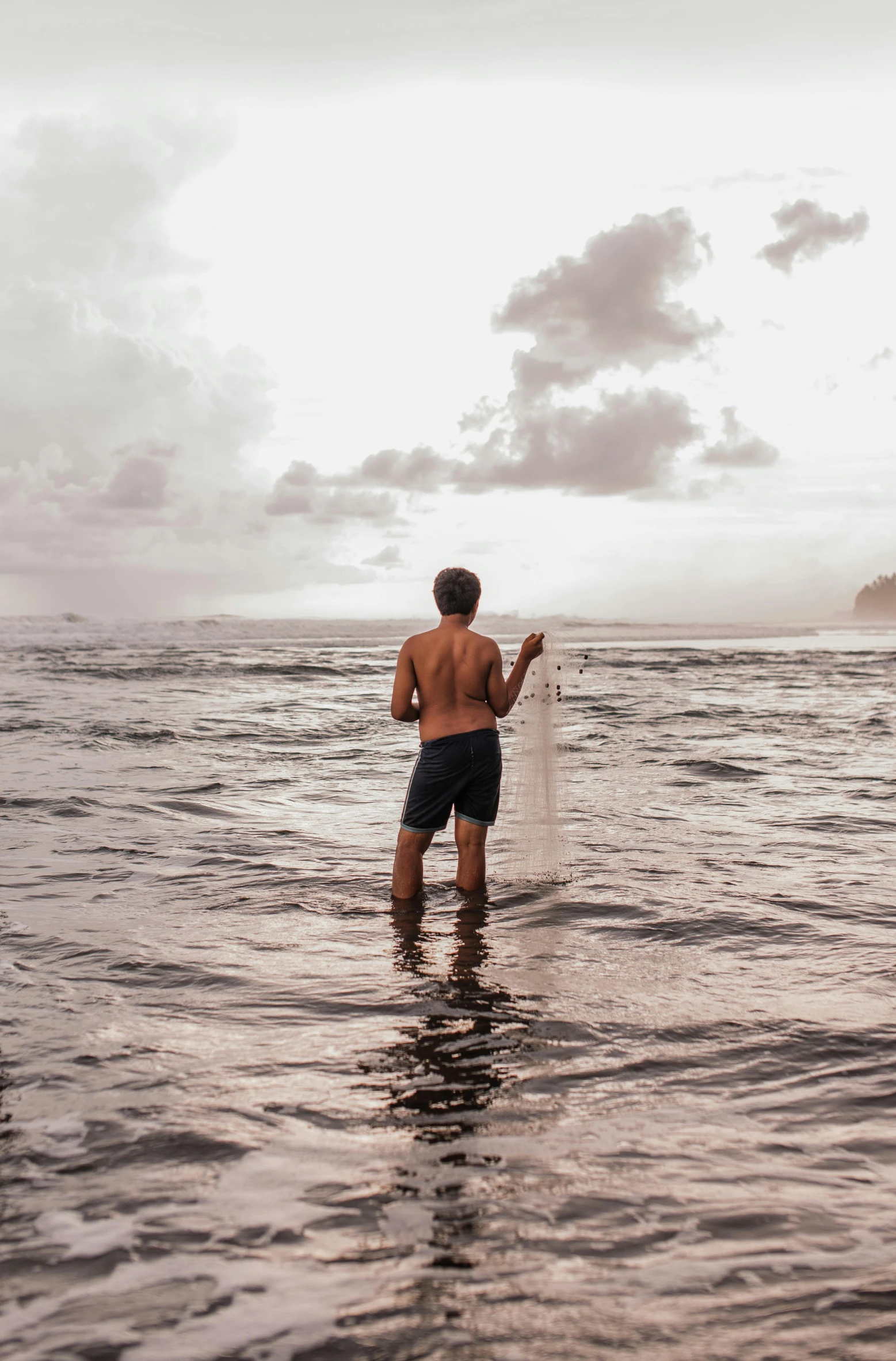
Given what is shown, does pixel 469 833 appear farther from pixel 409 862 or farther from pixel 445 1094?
pixel 445 1094

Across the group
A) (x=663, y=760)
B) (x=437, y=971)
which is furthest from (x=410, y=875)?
(x=663, y=760)

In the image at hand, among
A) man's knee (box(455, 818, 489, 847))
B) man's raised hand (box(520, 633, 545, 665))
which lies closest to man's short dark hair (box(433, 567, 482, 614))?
man's raised hand (box(520, 633, 545, 665))

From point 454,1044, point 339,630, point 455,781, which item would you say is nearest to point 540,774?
point 455,781

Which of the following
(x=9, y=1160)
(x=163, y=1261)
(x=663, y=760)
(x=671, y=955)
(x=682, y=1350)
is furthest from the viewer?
(x=663, y=760)

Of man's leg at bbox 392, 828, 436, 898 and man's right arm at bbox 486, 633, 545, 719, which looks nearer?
man's right arm at bbox 486, 633, 545, 719

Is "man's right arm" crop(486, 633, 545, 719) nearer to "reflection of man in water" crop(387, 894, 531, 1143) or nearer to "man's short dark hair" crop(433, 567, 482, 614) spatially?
"man's short dark hair" crop(433, 567, 482, 614)

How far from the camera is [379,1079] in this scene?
12.4ft

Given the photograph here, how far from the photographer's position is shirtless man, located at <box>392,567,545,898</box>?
6.16 metres

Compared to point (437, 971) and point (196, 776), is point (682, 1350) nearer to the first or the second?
point (437, 971)

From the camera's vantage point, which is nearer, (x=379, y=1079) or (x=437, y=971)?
(x=379, y=1079)

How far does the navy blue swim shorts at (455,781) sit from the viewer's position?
6207mm

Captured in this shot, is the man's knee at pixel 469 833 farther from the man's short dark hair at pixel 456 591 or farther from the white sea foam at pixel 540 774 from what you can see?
the man's short dark hair at pixel 456 591

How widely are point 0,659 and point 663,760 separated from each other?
90.6 ft

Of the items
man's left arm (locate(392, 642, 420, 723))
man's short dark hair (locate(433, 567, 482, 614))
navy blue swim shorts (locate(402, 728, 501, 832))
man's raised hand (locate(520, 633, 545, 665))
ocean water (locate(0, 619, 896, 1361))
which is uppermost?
man's short dark hair (locate(433, 567, 482, 614))
